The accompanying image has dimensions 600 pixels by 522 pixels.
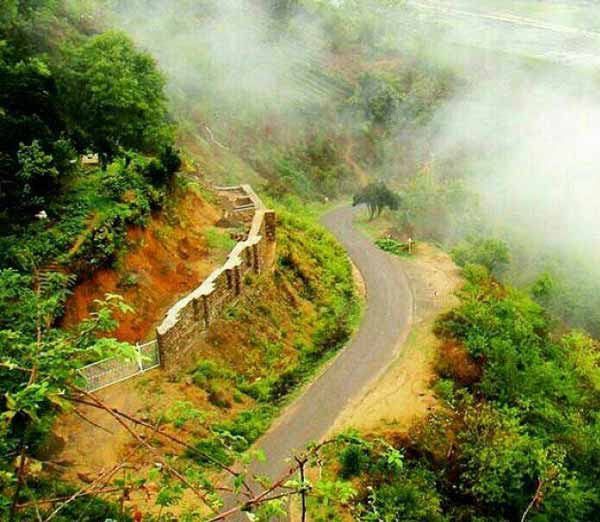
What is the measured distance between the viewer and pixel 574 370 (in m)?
24.2

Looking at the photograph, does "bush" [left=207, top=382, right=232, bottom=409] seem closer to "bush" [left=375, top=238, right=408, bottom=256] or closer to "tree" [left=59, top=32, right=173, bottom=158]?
"tree" [left=59, top=32, right=173, bottom=158]

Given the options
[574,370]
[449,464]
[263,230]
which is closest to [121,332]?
[263,230]

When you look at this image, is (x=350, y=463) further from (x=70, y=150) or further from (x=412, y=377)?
(x=70, y=150)

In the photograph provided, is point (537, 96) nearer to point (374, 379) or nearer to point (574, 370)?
point (574, 370)

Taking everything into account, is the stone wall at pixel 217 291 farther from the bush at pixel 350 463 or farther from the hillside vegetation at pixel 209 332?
the bush at pixel 350 463

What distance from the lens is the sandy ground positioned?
18719 millimetres

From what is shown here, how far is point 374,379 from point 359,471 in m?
4.27

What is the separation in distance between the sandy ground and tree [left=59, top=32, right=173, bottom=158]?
10.2m

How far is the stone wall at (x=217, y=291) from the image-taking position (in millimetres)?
17281

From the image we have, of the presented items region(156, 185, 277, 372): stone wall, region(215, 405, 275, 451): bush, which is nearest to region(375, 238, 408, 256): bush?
region(156, 185, 277, 372): stone wall

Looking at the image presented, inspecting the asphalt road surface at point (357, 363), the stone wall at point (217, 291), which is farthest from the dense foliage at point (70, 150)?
the asphalt road surface at point (357, 363)

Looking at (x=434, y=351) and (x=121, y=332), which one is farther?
(x=434, y=351)

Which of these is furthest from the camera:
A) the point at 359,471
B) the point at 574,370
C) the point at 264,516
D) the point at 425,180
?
the point at 425,180

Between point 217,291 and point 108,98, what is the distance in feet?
20.7
